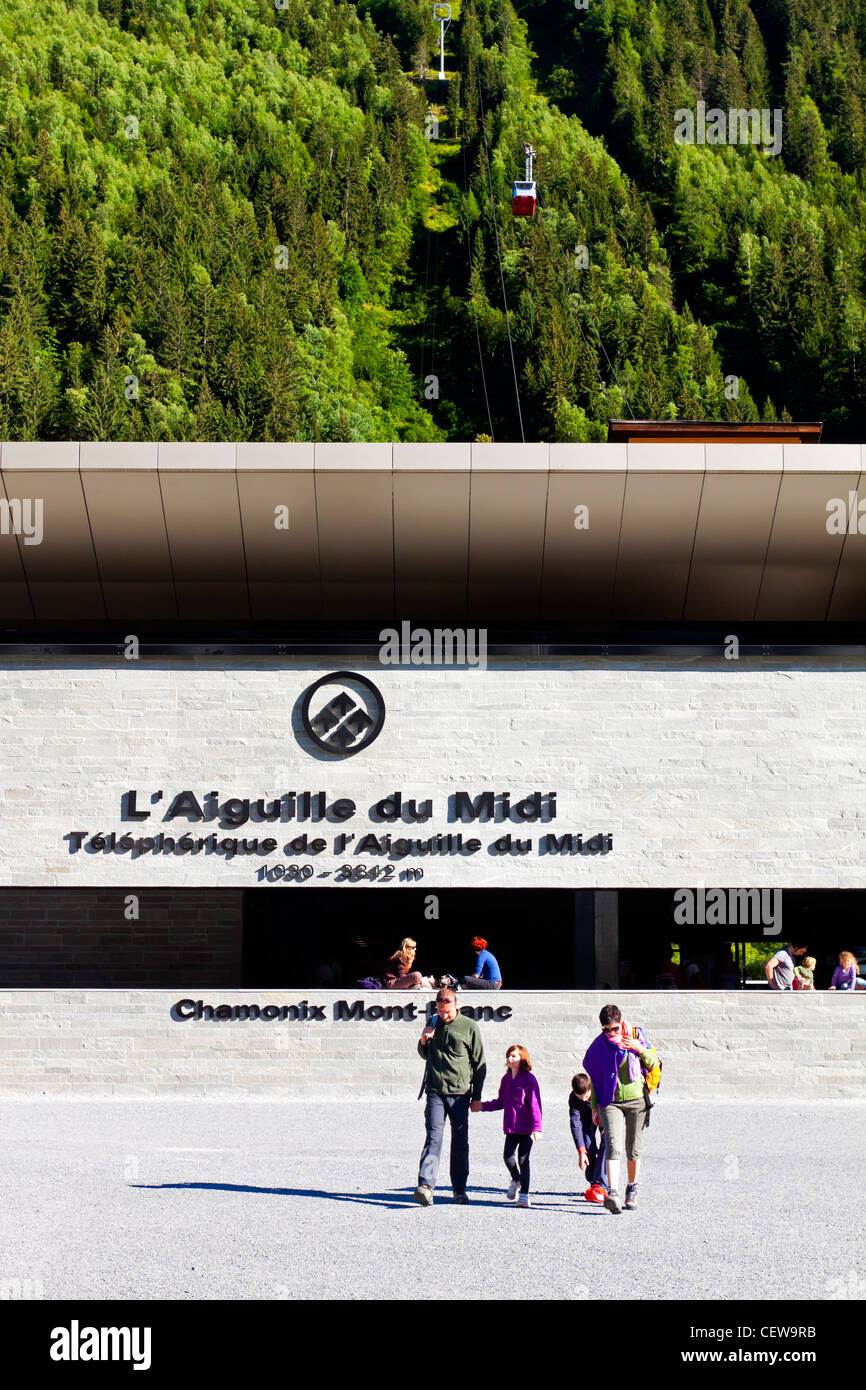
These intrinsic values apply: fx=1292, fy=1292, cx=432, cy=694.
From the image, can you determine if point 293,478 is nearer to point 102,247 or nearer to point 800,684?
point 800,684

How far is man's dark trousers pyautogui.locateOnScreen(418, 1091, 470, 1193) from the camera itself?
9594 millimetres

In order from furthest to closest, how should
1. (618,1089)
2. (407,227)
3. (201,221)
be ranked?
(407,227), (201,221), (618,1089)

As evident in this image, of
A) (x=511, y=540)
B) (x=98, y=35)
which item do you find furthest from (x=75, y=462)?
(x=98, y=35)

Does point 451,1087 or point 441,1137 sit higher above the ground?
point 451,1087

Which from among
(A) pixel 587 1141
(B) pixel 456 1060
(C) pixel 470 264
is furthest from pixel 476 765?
(C) pixel 470 264

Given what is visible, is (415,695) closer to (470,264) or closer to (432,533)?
(432,533)

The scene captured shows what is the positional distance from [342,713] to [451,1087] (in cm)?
772

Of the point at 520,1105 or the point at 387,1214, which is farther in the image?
the point at 520,1105

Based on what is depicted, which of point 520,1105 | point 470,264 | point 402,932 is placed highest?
point 470,264

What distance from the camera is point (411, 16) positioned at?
405 feet

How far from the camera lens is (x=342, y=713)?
1670 centimetres

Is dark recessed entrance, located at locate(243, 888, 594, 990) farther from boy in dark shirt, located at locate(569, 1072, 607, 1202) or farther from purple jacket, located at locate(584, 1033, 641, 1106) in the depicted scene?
purple jacket, located at locate(584, 1033, 641, 1106)

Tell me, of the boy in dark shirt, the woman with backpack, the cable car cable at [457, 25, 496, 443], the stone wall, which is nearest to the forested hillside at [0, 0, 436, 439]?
the cable car cable at [457, 25, 496, 443]

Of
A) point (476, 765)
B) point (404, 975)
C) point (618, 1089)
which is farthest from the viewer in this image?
point (476, 765)
